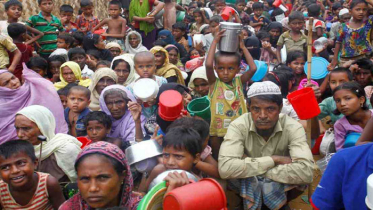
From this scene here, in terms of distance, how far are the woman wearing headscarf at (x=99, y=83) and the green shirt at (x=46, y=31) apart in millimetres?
2466

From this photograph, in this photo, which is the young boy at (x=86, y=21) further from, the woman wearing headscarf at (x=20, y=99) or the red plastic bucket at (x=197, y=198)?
the red plastic bucket at (x=197, y=198)

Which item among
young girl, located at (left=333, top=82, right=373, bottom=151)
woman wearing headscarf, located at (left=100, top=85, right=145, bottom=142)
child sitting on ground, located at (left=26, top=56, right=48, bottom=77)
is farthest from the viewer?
child sitting on ground, located at (left=26, top=56, right=48, bottom=77)

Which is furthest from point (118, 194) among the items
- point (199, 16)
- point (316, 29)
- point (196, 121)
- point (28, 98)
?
point (199, 16)

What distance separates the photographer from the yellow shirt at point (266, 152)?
9.87ft

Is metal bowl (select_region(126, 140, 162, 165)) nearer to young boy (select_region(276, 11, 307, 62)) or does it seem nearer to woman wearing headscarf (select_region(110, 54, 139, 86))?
woman wearing headscarf (select_region(110, 54, 139, 86))

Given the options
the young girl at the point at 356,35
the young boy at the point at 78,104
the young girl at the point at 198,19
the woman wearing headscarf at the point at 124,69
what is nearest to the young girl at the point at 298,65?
the young girl at the point at 356,35

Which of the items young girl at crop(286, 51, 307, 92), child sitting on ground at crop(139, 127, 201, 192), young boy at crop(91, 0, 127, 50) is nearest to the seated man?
child sitting on ground at crop(139, 127, 201, 192)

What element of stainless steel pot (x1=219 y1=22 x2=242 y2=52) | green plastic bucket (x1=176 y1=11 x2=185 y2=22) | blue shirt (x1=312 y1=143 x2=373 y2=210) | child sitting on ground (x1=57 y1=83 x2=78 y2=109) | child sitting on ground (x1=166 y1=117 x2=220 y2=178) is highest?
stainless steel pot (x1=219 y1=22 x2=242 y2=52)

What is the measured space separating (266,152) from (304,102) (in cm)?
49

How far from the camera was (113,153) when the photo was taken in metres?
2.30

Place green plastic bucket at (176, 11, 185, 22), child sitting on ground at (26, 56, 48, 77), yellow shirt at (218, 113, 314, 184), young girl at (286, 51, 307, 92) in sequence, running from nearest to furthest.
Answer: yellow shirt at (218, 113, 314, 184), child sitting on ground at (26, 56, 48, 77), young girl at (286, 51, 307, 92), green plastic bucket at (176, 11, 185, 22)

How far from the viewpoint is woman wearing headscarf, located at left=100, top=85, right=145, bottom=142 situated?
3961 mm

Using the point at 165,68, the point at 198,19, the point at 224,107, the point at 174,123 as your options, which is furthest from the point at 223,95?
the point at 198,19

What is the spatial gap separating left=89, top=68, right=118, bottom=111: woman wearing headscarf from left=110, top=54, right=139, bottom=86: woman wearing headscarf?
441mm
